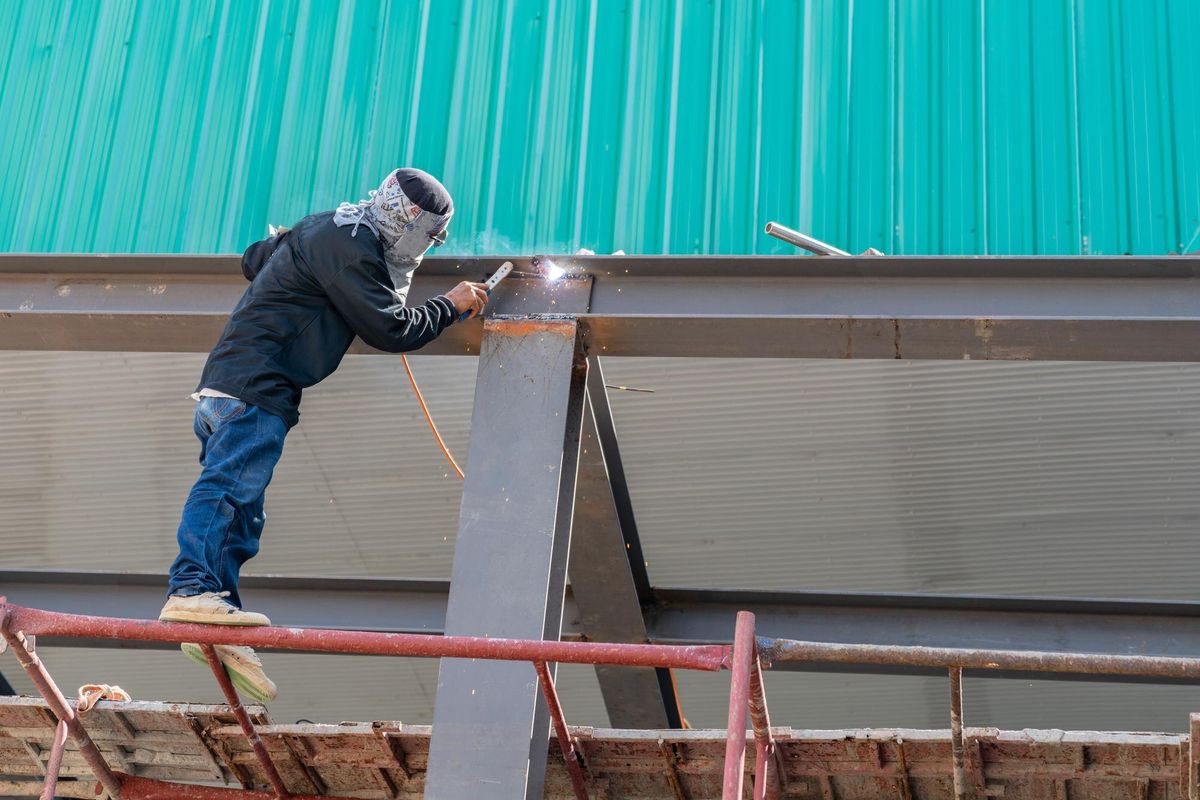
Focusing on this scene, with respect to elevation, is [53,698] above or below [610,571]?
below

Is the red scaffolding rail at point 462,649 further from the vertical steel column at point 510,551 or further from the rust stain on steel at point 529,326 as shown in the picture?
the rust stain on steel at point 529,326

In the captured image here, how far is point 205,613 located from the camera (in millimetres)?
4996

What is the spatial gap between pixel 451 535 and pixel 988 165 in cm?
453

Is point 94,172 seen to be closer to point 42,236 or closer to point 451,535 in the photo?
point 42,236

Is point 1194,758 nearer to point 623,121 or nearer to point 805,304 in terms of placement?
point 805,304

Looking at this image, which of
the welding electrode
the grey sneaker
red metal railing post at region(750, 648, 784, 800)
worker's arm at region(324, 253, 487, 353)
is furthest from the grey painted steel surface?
the grey sneaker

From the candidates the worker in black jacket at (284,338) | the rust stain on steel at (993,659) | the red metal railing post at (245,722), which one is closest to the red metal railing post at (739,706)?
the rust stain on steel at (993,659)

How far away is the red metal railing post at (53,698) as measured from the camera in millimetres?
5137

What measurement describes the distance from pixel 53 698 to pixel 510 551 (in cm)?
194

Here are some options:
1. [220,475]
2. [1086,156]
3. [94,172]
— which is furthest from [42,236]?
[1086,156]

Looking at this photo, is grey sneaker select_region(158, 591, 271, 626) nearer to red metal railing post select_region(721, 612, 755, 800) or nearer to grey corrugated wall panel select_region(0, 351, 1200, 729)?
red metal railing post select_region(721, 612, 755, 800)

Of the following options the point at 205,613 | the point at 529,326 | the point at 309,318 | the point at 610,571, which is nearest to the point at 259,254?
the point at 309,318

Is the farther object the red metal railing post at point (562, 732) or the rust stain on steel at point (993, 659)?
the red metal railing post at point (562, 732)

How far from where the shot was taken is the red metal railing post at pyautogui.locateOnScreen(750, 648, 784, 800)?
191 inches
